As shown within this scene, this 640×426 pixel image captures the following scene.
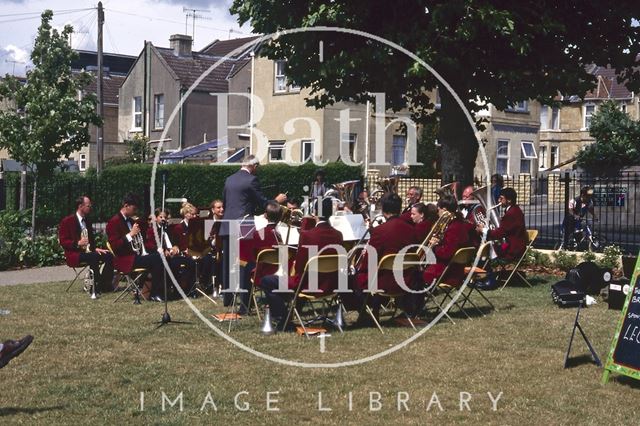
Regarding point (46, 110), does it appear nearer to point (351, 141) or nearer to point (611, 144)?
point (351, 141)

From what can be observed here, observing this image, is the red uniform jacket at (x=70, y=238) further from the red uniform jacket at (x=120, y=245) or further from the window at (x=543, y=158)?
the window at (x=543, y=158)

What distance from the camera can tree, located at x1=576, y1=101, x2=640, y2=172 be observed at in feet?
151

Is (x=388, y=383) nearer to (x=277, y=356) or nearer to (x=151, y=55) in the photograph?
(x=277, y=356)

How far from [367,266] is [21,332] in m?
4.37

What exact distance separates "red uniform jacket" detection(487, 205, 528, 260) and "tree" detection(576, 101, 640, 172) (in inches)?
1274

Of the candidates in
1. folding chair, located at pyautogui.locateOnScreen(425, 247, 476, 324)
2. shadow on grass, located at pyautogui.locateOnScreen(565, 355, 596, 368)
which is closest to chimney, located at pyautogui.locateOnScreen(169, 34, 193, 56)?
folding chair, located at pyautogui.locateOnScreen(425, 247, 476, 324)

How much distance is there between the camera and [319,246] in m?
10.6

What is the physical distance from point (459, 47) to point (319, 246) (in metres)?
9.17

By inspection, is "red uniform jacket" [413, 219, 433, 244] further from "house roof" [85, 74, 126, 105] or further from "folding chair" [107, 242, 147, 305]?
"house roof" [85, 74, 126, 105]

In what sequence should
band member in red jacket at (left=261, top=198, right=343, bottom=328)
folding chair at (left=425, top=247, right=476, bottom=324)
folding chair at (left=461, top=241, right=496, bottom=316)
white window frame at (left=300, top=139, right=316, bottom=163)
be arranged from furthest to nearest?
white window frame at (left=300, top=139, right=316, bottom=163) < folding chair at (left=461, top=241, right=496, bottom=316) < folding chair at (left=425, top=247, right=476, bottom=324) < band member in red jacket at (left=261, top=198, right=343, bottom=328)

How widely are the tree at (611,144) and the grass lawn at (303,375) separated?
1414 inches

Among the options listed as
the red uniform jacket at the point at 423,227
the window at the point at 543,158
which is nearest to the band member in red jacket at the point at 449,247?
the red uniform jacket at the point at 423,227

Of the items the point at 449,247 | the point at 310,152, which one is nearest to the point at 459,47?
the point at 449,247

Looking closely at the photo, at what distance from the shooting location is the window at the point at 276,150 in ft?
136
